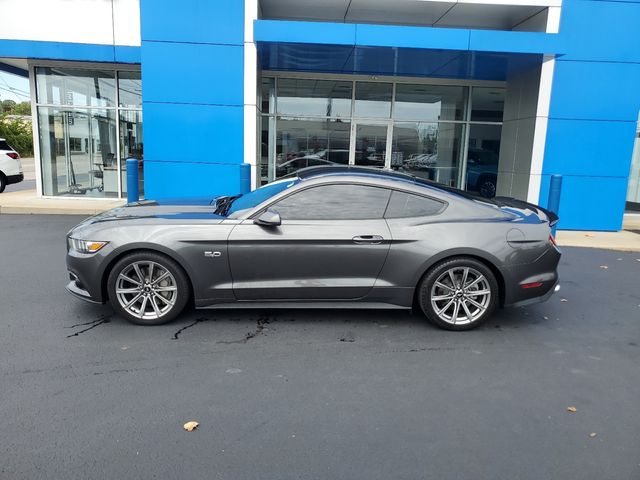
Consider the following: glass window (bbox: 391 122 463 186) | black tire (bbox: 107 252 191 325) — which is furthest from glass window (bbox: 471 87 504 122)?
black tire (bbox: 107 252 191 325)

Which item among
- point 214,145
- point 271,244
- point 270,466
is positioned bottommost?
point 270,466

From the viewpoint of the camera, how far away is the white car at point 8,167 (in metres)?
15.5

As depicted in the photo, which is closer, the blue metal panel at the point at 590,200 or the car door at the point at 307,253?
the car door at the point at 307,253

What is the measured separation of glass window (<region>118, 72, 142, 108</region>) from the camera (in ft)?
43.9

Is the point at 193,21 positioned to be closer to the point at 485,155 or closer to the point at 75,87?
the point at 75,87

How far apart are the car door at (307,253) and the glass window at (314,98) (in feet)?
32.0

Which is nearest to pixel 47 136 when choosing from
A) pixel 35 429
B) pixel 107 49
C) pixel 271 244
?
pixel 107 49

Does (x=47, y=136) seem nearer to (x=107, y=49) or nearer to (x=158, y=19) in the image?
(x=107, y=49)

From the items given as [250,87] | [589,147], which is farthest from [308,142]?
[589,147]

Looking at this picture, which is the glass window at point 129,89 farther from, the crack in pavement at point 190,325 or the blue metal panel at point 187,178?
the crack in pavement at point 190,325

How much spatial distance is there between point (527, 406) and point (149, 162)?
8686 millimetres

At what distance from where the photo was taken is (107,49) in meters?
11.4

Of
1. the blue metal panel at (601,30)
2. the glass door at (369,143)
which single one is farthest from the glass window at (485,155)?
the blue metal panel at (601,30)

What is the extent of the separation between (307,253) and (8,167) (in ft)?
48.4
